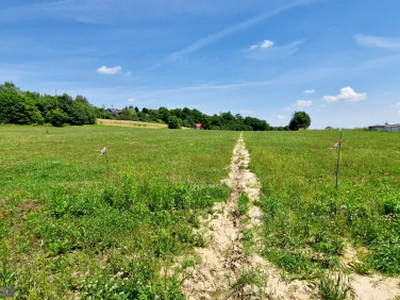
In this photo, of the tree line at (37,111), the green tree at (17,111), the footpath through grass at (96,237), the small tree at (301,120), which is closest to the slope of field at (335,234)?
the footpath through grass at (96,237)

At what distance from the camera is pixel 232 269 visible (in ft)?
13.6

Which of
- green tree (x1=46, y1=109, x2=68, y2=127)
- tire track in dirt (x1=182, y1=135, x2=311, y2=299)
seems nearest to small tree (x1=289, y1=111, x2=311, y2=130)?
green tree (x1=46, y1=109, x2=68, y2=127)

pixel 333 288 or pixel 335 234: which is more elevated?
pixel 335 234

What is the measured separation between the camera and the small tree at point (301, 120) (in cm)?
11789

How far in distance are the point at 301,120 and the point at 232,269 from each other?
5132 inches

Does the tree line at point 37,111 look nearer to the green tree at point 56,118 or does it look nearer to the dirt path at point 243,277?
the green tree at point 56,118

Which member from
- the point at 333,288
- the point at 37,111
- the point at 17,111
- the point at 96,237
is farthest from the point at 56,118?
the point at 333,288

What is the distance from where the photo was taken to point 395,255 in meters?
4.17

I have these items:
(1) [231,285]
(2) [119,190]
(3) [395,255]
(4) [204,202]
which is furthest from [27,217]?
(3) [395,255]

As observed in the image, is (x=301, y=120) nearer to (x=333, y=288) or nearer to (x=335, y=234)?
(x=335, y=234)

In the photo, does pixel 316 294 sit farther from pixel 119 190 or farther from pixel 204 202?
pixel 119 190

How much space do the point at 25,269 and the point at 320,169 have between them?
43.9 feet

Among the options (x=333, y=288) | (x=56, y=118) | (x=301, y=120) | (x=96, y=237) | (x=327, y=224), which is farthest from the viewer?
(x=301, y=120)

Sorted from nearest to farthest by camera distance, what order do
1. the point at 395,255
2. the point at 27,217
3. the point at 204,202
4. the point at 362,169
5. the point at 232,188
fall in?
the point at 395,255, the point at 27,217, the point at 204,202, the point at 232,188, the point at 362,169
